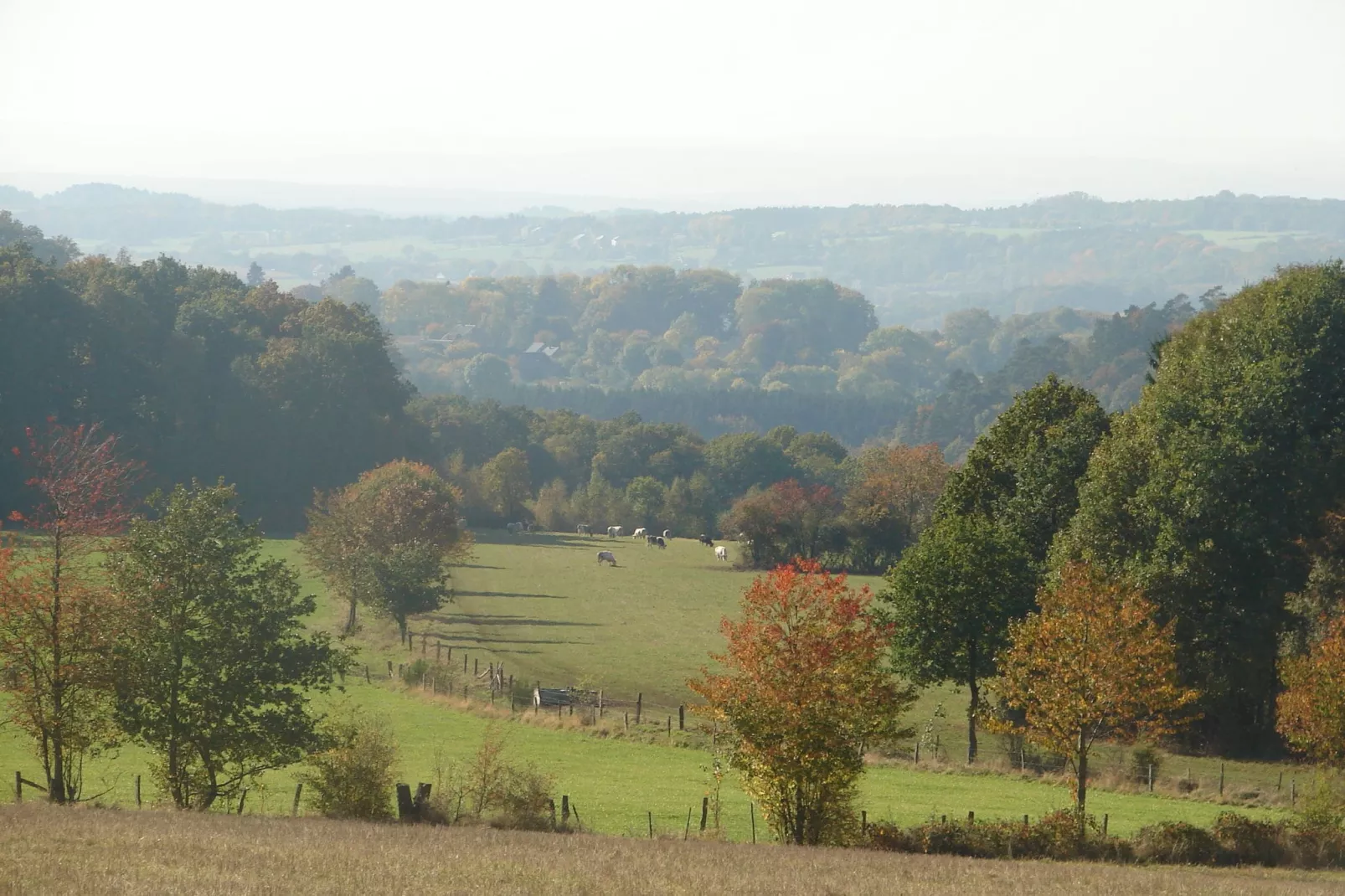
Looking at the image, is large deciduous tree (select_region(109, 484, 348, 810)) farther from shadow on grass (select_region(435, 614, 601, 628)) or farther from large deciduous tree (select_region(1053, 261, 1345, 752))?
shadow on grass (select_region(435, 614, 601, 628))

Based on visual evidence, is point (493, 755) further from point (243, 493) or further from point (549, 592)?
point (243, 493)

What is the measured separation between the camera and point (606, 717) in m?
49.6

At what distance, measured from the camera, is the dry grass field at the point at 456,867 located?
21906 mm

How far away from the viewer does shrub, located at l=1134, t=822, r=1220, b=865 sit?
30094 millimetres

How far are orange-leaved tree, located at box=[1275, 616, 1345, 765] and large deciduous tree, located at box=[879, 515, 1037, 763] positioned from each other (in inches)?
400

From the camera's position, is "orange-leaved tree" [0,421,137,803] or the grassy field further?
the grassy field

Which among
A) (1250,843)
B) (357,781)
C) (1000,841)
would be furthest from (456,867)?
(1250,843)

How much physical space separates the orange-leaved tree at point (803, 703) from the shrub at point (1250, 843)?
6.93 m

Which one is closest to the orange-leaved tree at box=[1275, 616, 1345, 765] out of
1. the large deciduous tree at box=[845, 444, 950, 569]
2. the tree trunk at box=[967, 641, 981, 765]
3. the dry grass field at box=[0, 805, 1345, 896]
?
the dry grass field at box=[0, 805, 1345, 896]

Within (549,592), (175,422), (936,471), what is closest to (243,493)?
(175,422)

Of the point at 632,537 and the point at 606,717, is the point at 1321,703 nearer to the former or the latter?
the point at 606,717

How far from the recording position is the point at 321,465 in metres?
130

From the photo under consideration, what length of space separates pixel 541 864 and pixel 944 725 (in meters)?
29.7

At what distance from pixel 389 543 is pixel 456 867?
53065 mm
